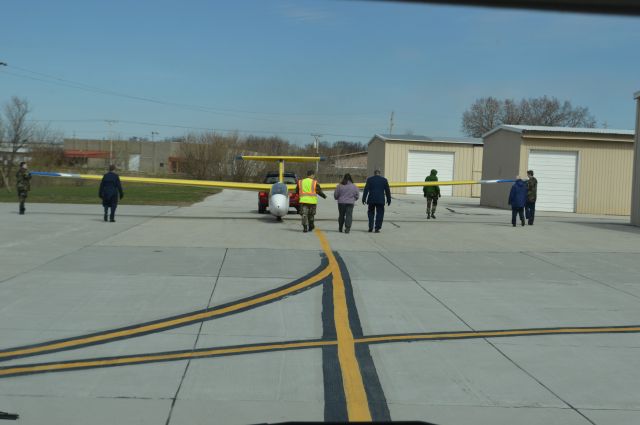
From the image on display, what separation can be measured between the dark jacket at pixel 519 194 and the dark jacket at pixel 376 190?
508 cm

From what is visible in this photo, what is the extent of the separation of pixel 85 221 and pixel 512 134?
2241 centimetres

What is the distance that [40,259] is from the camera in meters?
12.8

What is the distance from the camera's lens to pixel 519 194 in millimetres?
22609

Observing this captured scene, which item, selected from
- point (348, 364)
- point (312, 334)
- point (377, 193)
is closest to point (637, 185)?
point (377, 193)

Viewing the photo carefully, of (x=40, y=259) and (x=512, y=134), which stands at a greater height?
(x=512, y=134)

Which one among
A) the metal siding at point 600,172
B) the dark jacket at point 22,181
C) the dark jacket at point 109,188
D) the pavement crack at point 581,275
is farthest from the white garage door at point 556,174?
the dark jacket at point 22,181

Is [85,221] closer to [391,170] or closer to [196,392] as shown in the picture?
[196,392]

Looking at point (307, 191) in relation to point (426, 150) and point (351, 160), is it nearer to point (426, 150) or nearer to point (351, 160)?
point (426, 150)

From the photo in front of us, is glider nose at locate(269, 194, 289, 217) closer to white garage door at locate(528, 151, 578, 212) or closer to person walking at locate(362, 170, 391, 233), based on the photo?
person walking at locate(362, 170, 391, 233)

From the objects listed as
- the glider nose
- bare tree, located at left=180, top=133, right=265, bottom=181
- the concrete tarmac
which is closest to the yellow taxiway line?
the concrete tarmac

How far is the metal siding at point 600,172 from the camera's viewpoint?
1329 inches

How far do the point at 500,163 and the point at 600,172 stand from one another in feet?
16.9

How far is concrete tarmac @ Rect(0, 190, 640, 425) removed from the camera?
534 cm

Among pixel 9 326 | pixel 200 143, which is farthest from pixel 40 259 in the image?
pixel 200 143
